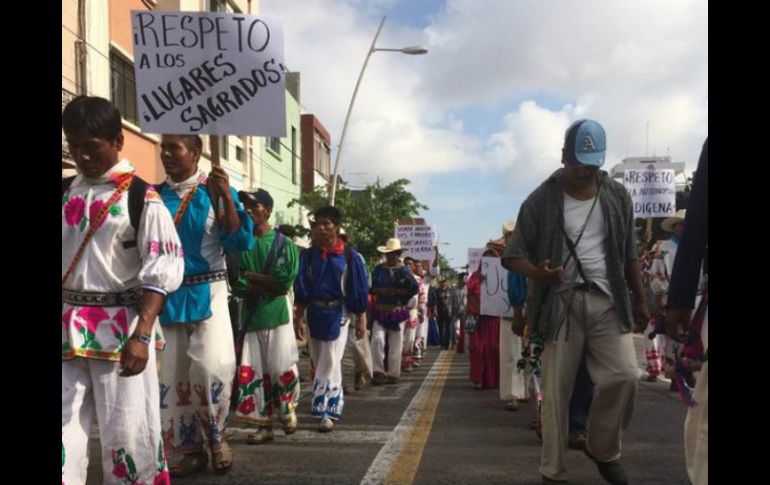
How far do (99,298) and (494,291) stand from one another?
6.90 meters

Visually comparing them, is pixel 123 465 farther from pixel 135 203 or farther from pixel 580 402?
pixel 580 402

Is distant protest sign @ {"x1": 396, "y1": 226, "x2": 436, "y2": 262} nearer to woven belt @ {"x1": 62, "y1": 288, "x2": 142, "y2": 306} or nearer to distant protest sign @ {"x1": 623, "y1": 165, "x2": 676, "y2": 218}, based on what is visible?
distant protest sign @ {"x1": 623, "y1": 165, "x2": 676, "y2": 218}

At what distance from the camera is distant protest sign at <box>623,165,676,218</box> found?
45.4 ft

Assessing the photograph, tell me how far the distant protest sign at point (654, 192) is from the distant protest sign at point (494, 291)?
4663 mm

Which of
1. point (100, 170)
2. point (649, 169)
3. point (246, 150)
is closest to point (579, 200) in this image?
point (100, 170)

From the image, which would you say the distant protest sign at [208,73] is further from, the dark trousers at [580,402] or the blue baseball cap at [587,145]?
the dark trousers at [580,402]

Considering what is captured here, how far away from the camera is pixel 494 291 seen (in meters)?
9.91

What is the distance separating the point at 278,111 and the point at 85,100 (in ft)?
6.79

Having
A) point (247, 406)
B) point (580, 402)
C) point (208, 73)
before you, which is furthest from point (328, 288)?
point (208, 73)

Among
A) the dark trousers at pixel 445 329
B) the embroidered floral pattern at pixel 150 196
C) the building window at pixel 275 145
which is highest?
the building window at pixel 275 145

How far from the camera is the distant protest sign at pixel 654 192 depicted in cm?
1384

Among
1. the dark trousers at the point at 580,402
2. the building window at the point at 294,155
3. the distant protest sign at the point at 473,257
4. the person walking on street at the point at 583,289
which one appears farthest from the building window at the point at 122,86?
the building window at the point at 294,155

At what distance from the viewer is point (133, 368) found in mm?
3363
